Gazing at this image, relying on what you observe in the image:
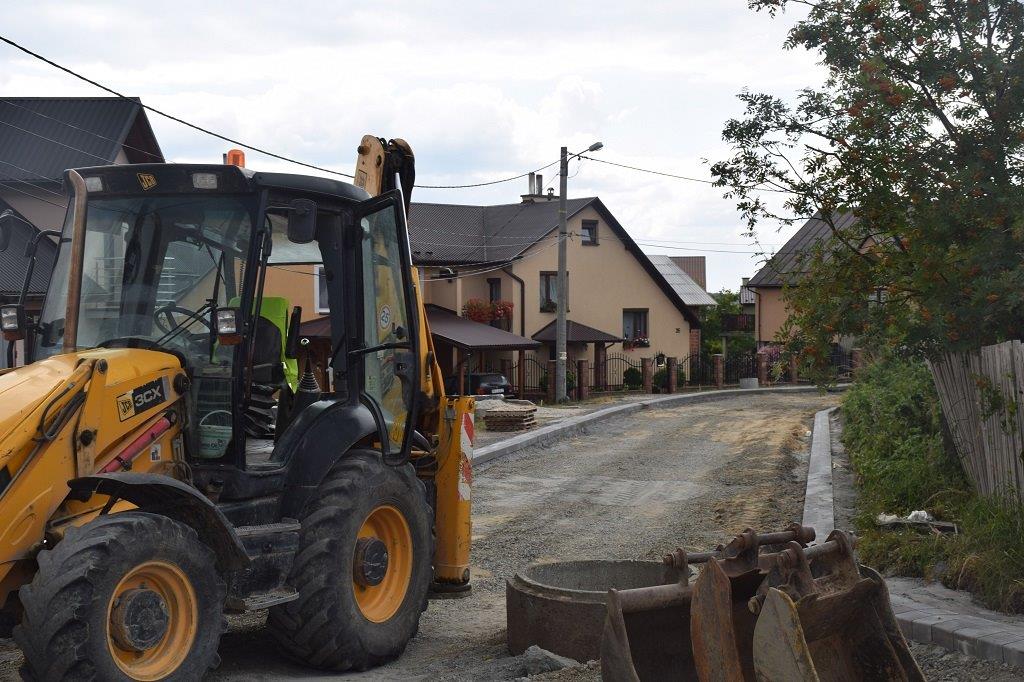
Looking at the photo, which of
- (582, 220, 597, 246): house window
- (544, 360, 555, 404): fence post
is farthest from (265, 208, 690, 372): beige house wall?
(544, 360, 555, 404): fence post

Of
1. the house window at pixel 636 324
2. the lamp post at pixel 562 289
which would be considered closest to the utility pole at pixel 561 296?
the lamp post at pixel 562 289

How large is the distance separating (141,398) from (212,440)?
1.87 feet

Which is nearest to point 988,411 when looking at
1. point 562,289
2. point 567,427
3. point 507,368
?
point 567,427

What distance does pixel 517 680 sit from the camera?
5809 millimetres

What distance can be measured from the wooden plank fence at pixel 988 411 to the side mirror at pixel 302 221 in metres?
4.61

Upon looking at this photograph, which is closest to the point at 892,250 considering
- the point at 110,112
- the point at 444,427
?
the point at 444,427

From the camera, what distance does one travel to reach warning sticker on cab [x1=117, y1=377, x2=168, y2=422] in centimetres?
555

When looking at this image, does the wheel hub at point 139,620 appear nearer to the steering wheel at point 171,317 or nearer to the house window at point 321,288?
the steering wheel at point 171,317

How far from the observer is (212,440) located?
241 inches

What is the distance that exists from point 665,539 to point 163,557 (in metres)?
6.52

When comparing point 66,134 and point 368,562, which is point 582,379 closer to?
point 66,134

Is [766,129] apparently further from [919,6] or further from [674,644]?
[674,644]

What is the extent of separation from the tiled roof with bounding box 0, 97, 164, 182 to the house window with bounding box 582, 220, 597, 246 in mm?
18104

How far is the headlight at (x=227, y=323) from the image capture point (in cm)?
582
